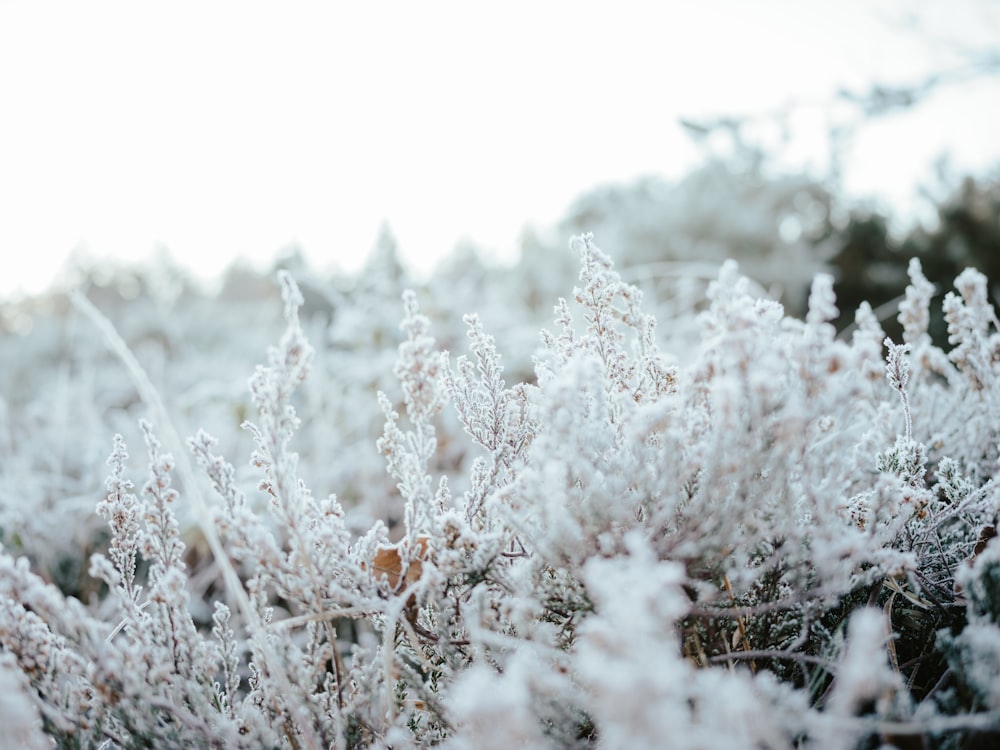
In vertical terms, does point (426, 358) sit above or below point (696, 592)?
above

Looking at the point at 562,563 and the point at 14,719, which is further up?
the point at 562,563

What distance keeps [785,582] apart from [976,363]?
23.5 inches

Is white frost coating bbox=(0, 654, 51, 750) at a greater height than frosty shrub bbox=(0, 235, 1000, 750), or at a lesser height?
lesser

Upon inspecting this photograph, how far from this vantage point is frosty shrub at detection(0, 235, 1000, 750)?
2.58 feet

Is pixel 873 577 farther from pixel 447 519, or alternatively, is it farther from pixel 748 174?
pixel 748 174

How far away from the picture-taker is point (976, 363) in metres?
1.21

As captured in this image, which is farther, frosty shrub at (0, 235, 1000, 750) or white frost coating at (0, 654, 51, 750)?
frosty shrub at (0, 235, 1000, 750)

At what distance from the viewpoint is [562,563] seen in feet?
2.83

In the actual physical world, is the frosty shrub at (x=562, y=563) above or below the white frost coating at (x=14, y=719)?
above

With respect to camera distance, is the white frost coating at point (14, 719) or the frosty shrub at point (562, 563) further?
the frosty shrub at point (562, 563)

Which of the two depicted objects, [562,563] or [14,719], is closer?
[14,719]

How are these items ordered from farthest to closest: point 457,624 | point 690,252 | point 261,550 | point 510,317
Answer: point 690,252 < point 510,317 < point 457,624 < point 261,550

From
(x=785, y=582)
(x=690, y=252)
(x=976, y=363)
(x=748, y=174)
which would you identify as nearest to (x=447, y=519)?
(x=785, y=582)

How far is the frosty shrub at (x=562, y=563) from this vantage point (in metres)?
0.79
